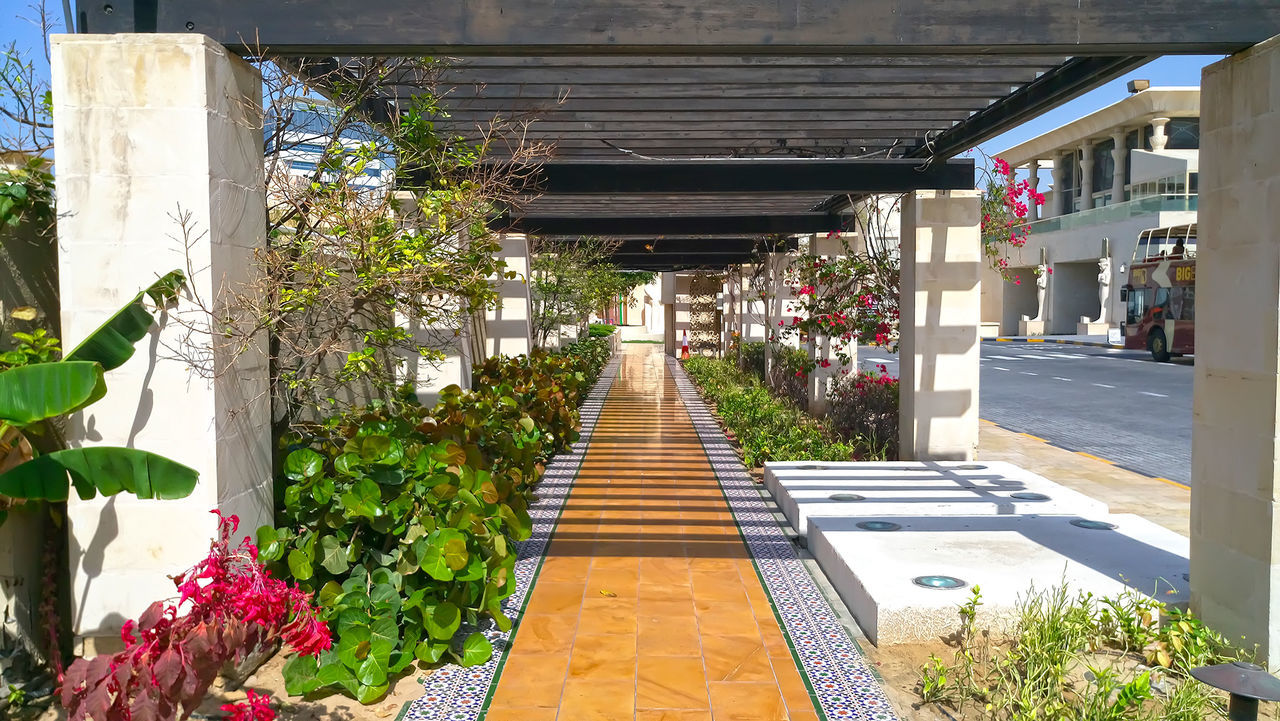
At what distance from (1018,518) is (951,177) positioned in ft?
11.4

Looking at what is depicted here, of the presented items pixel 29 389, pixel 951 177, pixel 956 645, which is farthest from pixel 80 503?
pixel 951 177

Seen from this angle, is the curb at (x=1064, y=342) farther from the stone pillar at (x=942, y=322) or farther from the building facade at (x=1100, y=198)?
the stone pillar at (x=942, y=322)

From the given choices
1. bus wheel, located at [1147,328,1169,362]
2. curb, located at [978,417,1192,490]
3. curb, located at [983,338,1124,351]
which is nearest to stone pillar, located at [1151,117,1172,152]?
curb, located at [983,338,1124,351]

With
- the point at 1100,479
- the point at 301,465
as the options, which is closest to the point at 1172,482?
the point at 1100,479

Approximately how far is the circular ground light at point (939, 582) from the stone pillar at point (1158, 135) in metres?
44.3

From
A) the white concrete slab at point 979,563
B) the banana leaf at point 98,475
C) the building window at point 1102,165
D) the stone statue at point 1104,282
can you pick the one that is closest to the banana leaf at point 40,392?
the banana leaf at point 98,475

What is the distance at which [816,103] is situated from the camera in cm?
699

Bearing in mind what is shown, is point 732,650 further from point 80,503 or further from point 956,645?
point 80,503

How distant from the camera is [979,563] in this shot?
533cm

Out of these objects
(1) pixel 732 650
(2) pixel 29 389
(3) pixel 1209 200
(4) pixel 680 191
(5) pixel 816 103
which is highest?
(5) pixel 816 103

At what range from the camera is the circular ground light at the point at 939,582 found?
Answer: 4871 mm

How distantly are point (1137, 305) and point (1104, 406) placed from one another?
16.3 metres

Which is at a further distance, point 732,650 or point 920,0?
point 732,650

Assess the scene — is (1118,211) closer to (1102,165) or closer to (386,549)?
(1102,165)
